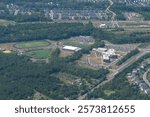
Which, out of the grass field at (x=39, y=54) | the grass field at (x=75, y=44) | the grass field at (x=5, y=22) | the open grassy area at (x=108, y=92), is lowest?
the grass field at (x=39, y=54)

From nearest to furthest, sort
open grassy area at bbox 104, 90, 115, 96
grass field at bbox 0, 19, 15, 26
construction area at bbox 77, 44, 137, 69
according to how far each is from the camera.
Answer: open grassy area at bbox 104, 90, 115, 96, construction area at bbox 77, 44, 137, 69, grass field at bbox 0, 19, 15, 26

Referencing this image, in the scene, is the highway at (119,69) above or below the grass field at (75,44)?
below

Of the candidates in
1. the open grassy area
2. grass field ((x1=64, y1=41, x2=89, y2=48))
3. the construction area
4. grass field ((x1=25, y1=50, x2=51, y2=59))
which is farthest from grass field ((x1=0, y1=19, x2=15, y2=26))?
the open grassy area

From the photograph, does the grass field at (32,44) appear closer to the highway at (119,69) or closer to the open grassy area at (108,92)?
the highway at (119,69)

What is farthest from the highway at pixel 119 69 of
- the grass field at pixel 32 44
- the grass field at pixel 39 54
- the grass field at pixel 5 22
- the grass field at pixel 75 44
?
the grass field at pixel 5 22

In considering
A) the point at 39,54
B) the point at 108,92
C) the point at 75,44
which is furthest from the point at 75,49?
the point at 108,92

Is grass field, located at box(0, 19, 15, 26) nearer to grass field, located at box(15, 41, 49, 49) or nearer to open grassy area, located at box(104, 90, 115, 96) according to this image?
grass field, located at box(15, 41, 49, 49)

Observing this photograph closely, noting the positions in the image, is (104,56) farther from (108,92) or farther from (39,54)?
(108,92)

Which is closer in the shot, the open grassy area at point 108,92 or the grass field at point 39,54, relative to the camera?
the open grassy area at point 108,92
